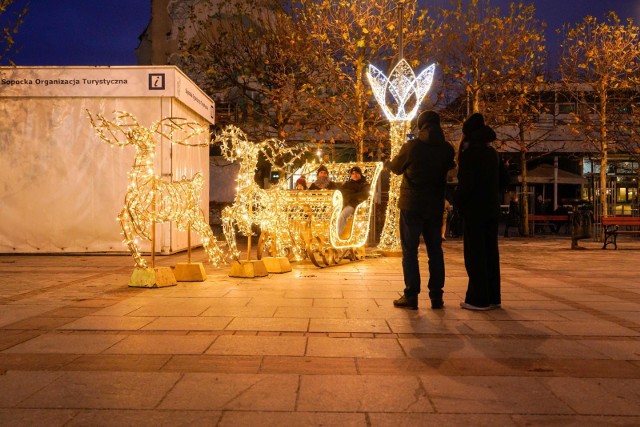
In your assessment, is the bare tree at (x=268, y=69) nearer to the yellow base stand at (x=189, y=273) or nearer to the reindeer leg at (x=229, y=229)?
the reindeer leg at (x=229, y=229)

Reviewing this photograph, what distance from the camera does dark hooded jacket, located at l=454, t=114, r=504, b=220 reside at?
6.51 metres

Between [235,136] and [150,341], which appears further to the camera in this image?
[235,136]

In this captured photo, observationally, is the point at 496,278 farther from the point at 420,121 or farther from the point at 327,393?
the point at 327,393

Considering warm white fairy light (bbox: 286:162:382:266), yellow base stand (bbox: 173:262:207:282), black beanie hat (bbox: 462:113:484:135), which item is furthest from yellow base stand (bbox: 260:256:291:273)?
black beanie hat (bbox: 462:113:484:135)

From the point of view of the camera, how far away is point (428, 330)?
5.57 m

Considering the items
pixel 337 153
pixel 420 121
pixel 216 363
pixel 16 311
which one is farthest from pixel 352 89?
pixel 216 363

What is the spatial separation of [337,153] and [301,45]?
4.57 m

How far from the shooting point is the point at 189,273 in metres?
8.84

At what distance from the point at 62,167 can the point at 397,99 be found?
23.2 ft

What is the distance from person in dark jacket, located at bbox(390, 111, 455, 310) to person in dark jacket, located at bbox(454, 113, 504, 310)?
0.21 m

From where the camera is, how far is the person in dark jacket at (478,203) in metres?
6.52

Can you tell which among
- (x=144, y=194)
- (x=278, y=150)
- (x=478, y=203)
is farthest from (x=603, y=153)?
(x=144, y=194)

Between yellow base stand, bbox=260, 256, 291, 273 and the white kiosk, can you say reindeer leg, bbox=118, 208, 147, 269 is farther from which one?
the white kiosk

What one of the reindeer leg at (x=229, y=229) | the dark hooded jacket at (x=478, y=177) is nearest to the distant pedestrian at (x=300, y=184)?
the reindeer leg at (x=229, y=229)
